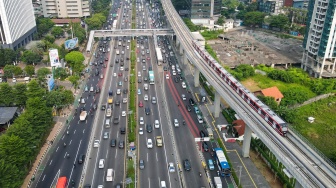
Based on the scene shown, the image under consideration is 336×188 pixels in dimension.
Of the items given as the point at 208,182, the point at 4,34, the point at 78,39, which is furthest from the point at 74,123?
the point at 78,39

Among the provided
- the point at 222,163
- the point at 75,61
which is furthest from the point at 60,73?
the point at 222,163

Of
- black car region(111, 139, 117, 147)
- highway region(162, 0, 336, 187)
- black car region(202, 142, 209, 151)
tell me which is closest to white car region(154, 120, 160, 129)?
black car region(111, 139, 117, 147)

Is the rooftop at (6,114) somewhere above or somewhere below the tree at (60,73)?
below

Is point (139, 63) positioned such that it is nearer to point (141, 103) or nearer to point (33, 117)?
point (141, 103)

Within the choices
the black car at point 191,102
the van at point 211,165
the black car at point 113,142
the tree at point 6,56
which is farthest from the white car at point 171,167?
the tree at point 6,56

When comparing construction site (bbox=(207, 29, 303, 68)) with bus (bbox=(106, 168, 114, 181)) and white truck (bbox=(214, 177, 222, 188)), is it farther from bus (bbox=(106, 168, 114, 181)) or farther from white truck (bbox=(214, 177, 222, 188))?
bus (bbox=(106, 168, 114, 181))

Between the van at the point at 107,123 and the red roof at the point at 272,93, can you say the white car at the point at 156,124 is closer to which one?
the van at the point at 107,123

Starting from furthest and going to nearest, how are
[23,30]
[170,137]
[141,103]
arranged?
[23,30], [141,103], [170,137]
